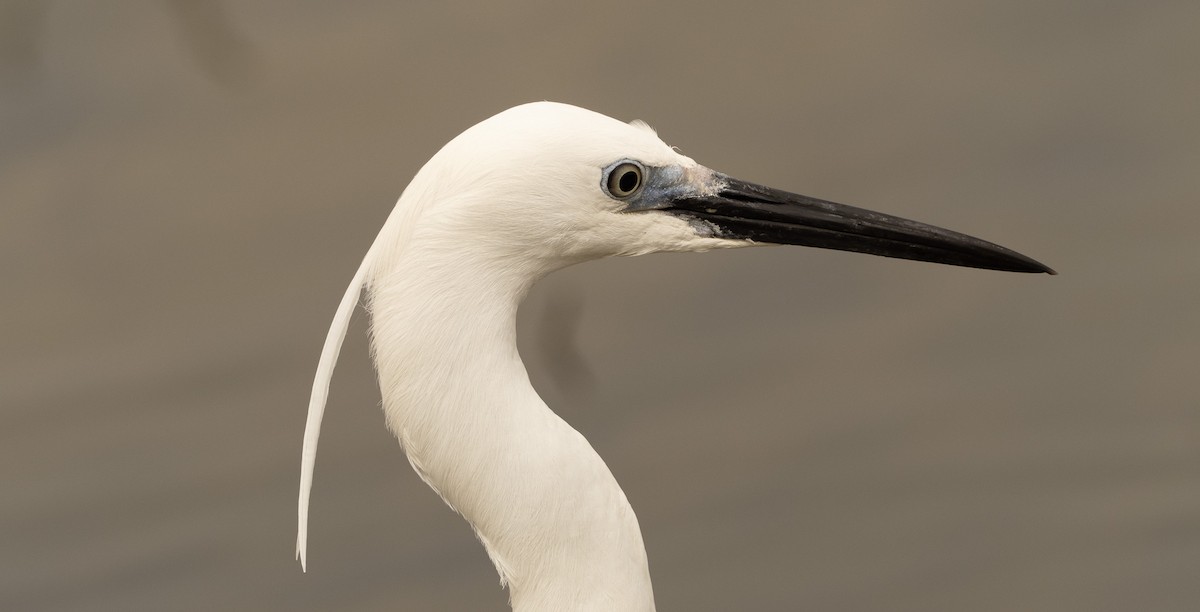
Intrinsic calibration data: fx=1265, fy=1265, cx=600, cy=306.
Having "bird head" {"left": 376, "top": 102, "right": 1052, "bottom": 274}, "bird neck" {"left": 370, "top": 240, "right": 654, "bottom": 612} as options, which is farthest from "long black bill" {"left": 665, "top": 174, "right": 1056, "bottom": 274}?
"bird neck" {"left": 370, "top": 240, "right": 654, "bottom": 612}

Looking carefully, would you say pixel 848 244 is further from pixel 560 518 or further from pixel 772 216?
pixel 560 518

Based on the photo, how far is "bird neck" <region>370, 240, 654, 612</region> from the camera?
1.50 m

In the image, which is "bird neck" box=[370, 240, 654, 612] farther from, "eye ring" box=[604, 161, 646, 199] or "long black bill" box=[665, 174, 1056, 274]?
"long black bill" box=[665, 174, 1056, 274]

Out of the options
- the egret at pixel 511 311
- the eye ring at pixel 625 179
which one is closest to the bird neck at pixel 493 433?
the egret at pixel 511 311

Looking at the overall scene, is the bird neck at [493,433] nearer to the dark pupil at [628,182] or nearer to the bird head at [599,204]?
the bird head at [599,204]

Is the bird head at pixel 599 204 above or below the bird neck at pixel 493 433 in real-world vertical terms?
above

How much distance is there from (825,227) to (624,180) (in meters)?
0.33

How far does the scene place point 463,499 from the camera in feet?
5.20

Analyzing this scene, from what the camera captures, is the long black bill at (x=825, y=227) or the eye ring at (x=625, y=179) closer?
the eye ring at (x=625, y=179)

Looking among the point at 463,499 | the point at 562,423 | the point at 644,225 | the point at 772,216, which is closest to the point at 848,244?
the point at 772,216

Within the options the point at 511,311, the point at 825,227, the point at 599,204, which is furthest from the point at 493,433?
the point at 825,227

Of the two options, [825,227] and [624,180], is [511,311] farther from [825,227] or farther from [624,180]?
[825,227]

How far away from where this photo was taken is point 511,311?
1546 millimetres

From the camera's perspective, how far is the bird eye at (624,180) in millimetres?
1568
